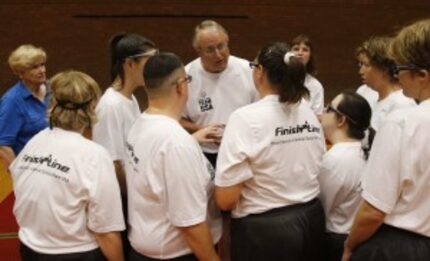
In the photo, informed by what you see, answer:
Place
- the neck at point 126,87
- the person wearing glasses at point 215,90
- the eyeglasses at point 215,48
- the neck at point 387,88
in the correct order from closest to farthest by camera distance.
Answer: the neck at point 126,87, the neck at point 387,88, the eyeglasses at point 215,48, the person wearing glasses at point 215,90

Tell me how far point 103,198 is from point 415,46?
1515 millimetres

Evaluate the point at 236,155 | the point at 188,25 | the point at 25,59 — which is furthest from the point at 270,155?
the point at 188,25

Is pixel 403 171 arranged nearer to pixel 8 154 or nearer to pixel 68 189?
pixel 68 189

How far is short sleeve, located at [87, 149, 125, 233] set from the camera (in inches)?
89.5

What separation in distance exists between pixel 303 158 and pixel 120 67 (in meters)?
1.32

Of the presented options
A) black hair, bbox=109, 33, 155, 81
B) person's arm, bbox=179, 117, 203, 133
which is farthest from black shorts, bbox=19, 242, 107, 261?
person's arm, bbox=179, 117, 203, 133

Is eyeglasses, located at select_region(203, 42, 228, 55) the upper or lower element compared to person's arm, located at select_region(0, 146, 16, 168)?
upper

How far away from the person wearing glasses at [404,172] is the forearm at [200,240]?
2.20ft

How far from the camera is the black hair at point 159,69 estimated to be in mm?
2236

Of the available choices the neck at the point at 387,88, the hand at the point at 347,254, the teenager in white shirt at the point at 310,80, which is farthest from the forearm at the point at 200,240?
the teenager in white shirt at the point at 310,80

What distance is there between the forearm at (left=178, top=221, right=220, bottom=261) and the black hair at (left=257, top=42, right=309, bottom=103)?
73 centimetres

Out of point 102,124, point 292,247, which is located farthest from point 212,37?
point 292,247

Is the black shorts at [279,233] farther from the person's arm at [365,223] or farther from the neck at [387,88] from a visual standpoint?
the neck at [387,88]

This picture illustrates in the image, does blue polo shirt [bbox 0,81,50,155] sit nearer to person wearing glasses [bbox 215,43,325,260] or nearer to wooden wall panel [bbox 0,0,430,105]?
person wearing glasses [bbox 215,43,325,260]
